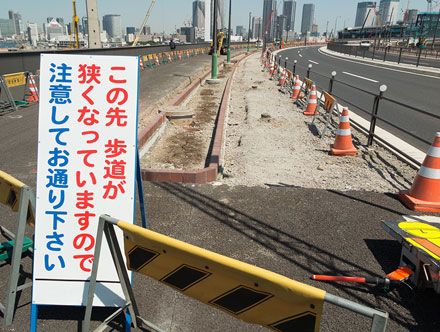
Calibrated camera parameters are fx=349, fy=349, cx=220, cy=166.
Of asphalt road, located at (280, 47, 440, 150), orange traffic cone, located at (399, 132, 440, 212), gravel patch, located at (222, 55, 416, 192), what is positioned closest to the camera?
orange traffic cone, located at (399, 132, 440, 212)

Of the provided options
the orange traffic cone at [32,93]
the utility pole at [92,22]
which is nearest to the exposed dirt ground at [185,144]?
the orange traffic cone at [32,93]

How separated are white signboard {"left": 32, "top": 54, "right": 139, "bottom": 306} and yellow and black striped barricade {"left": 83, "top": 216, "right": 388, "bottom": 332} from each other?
2.22ft

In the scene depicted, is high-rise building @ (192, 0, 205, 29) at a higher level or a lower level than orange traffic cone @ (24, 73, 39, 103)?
higher

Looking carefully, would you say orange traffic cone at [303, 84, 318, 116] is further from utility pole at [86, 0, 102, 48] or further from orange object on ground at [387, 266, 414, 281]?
utility pole at [86, 0, 102, 48]

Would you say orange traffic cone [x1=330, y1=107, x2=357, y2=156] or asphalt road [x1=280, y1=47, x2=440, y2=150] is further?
asphalt road [x1=280, y1=47, x2=440, y2=150]

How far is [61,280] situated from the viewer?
2.71m

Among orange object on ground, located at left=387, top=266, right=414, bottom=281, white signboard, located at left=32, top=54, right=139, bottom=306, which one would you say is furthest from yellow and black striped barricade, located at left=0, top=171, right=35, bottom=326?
orange object on ground, located at left=387, top=266, right=414, bottom=281

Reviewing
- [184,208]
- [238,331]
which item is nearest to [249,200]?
[184,208]

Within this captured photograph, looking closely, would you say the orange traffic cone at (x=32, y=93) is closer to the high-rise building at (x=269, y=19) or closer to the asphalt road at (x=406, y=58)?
the asphalt road at (x=406, y=58)

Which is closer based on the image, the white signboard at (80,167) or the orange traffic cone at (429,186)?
the white signboard at (80,167)

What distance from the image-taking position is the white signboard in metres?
2.70

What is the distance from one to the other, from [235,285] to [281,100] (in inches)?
475

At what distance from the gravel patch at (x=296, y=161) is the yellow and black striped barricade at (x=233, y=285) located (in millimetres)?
3511

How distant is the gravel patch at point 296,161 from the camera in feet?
18.3
